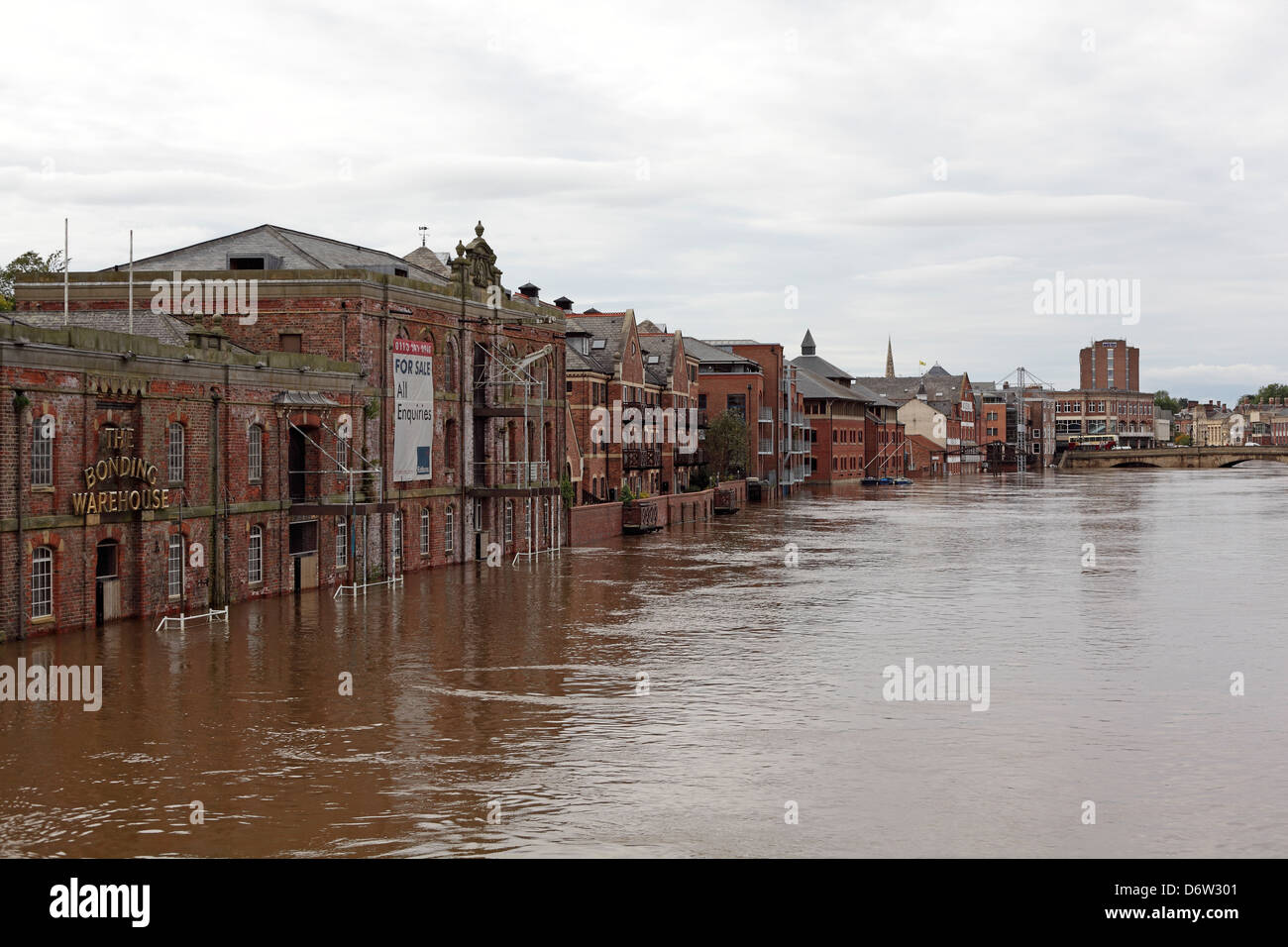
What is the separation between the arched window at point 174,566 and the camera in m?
38.3

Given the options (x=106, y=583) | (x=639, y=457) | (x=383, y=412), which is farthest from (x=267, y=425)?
(x=639, y=457)

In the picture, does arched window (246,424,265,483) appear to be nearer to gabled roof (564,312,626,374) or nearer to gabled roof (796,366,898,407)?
gabled roof (564,312,626,374)

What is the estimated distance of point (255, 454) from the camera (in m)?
42.6

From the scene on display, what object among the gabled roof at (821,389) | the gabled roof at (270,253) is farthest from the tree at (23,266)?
the gabled roof at (821,389)

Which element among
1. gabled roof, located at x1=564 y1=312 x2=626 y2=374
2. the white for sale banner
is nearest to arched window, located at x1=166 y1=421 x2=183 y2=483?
the white for sale banner

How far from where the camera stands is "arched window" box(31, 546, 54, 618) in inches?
1320

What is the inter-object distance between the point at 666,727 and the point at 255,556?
21664mm

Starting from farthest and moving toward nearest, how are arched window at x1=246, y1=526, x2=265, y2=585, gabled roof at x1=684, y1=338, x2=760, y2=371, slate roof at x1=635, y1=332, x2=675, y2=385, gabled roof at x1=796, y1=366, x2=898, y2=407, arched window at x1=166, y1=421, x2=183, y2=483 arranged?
gabled roof at x1=796, y1=366, x2=898, y2=407 → gabled roof at x1=684, y1=338, x2=760, y2=371 → slate roof at x1=635, y1=332, x2=675, y2=385 → arched window at x1=246, y1=526, x2=265, y2=585 → arched window at x1=166, y1=421, x2=183, y2=483

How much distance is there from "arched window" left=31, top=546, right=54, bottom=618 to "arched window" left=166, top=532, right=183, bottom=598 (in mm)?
4295
